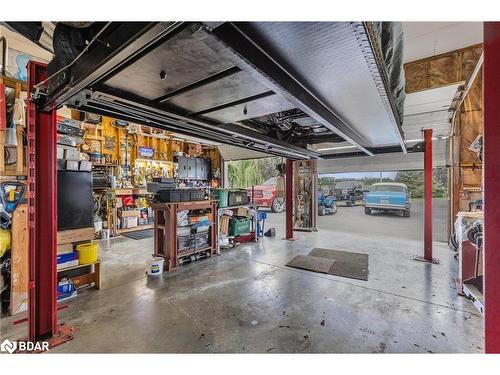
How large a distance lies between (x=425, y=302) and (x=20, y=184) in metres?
4.76

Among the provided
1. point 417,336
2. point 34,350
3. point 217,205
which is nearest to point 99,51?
point 34,350

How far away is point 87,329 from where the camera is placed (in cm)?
214

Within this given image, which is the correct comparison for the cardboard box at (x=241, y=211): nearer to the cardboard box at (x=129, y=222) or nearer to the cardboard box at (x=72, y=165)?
the cardboard box at (x=129, y=222)

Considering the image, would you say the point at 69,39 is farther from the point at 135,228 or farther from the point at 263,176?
the point at 263,176

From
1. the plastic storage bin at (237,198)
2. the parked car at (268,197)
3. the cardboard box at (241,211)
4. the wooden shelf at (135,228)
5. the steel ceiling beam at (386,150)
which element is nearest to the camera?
the steel ceiling beam at (386,150)

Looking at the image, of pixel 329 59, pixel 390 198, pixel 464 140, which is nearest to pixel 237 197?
pixel 329 59

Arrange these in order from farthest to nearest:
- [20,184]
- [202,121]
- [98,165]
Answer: [98,165] < [202,121] < [20,184]

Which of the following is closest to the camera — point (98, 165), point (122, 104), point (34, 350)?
point (34, 350)

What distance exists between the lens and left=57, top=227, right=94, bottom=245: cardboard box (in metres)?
2.73

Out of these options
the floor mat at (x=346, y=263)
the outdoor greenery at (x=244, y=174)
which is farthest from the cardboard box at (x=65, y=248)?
the outdoor greenery at (x=244, y=174)

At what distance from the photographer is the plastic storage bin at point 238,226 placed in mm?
5242

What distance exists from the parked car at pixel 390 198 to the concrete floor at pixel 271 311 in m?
6.00

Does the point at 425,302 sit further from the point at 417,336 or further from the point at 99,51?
the point at 99,51

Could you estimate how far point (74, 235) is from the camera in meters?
2.84
